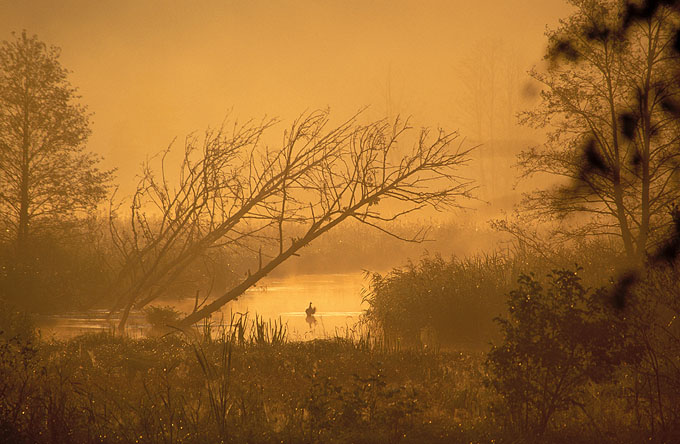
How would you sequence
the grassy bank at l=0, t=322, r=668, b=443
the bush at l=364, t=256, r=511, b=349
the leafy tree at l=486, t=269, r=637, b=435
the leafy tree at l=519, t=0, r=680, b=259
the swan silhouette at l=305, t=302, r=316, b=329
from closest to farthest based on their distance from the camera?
the grassy bank at l=0, t=322, r=668, b=443 → the leafy tree at l=486, t=269, r=637, b=435 → the leafy tree at l=519, t=0, r=680, b=259 → the bush at l=364, t=256, r=511, b=349 → the swan silhouette at l=305, t=302, r=316, b=329

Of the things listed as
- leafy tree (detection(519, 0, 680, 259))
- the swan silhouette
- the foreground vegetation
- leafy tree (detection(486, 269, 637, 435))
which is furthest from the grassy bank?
the swan silhouette

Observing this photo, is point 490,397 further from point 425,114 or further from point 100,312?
point 425,114

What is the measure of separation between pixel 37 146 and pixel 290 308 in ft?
27.9

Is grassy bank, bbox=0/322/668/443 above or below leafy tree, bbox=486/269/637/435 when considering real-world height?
below

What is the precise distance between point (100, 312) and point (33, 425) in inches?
509

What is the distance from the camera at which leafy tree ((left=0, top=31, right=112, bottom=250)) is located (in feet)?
63.6

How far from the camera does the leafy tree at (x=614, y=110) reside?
48.1 feet

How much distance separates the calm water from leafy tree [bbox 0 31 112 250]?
318cm

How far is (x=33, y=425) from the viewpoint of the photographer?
7.32 meters

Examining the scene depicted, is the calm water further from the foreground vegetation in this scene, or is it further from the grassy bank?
the foreground vegetation

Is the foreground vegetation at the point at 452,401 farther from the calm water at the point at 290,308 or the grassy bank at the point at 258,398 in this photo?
the calm water at the point at 290,308

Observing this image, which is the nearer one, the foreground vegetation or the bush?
the foreground vegetation

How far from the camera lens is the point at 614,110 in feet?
49.0

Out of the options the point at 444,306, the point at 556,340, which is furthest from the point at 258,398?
the point at 444,306
